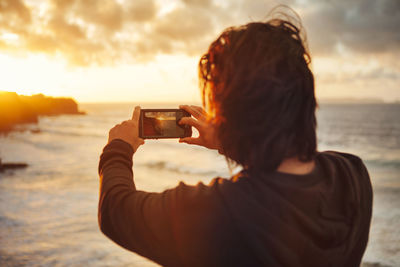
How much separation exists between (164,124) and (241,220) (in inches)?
42.3

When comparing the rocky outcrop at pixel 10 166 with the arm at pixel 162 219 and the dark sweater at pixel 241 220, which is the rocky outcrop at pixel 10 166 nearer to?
the arm at pixel 162 219

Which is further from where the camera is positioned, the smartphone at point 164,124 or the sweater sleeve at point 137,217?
the smartphone at point 164,124

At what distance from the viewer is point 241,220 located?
1031 millimetres

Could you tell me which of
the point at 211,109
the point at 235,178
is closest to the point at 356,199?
the point at 235,178

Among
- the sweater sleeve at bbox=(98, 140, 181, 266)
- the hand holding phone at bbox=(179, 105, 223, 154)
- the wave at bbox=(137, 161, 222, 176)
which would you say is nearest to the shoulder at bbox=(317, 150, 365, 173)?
the hand holding phone at bbox=(179, 105, 223, 154)

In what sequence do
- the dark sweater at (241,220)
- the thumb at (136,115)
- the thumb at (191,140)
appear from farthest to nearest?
the thumb at (191,140) < the thumb at (136,115) < the dark sweater at (241,220)

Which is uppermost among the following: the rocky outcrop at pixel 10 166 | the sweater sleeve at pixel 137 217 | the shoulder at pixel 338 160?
the shoulder at pixel 338 160

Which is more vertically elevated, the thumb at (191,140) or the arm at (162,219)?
the thumb at (191,140)

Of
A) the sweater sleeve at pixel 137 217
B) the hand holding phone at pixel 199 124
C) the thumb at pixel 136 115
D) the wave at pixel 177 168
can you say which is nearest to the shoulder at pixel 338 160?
the hand holding phone at pixel 199 124

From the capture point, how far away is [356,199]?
4.03ft

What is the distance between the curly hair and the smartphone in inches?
29.3

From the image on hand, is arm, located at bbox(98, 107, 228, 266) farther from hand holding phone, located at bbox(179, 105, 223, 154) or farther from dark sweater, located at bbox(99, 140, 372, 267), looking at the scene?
hand holding phone, located at bbox(179, 105, 223, 154)

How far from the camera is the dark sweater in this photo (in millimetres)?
1046

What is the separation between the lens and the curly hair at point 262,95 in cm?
109
